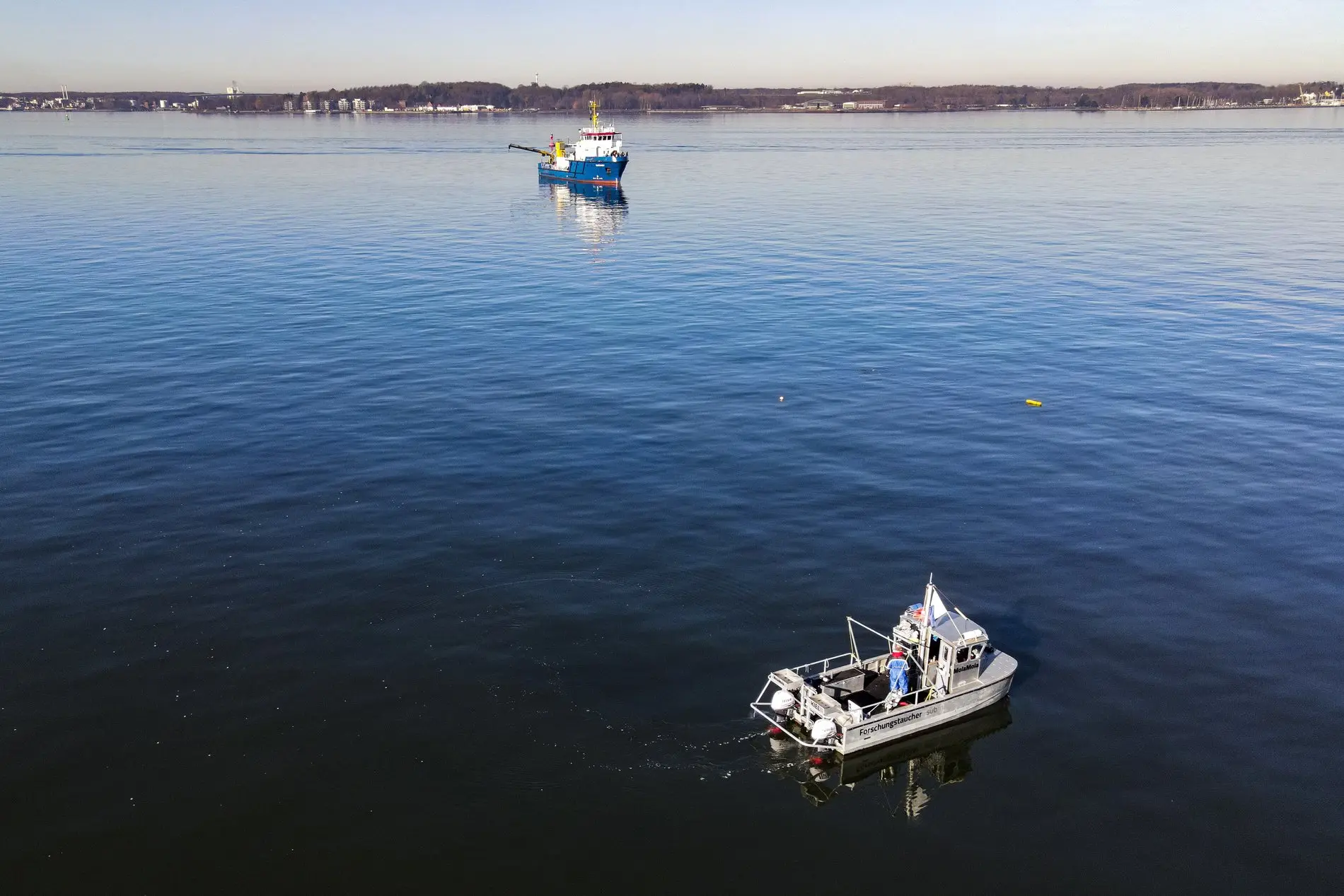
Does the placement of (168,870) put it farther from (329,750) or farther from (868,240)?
(868,240)

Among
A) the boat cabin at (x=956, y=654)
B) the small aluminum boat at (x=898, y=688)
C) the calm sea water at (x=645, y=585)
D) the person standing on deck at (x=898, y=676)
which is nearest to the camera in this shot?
the calm sea water at (x=645, y=585)

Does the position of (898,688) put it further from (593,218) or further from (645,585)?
(593,218)

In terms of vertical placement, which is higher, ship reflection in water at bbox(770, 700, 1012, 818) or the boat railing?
the boat railing

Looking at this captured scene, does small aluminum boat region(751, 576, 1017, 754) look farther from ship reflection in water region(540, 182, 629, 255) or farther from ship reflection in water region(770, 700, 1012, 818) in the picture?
ship reflection in water region(540, 182, 629, 255)

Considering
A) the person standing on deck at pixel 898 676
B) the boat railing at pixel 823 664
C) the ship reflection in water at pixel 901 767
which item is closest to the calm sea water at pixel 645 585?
the ship reflection in water at pixel 901 767

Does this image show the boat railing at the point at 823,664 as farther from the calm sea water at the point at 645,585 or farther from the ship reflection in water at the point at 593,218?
the ship reflection in water at the point at 593,218

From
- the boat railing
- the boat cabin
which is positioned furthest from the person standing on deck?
the boat railing

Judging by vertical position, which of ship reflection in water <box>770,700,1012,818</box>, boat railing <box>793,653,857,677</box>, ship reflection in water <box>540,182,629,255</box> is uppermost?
ship reflection in water <box>540,182,629,255</box>
